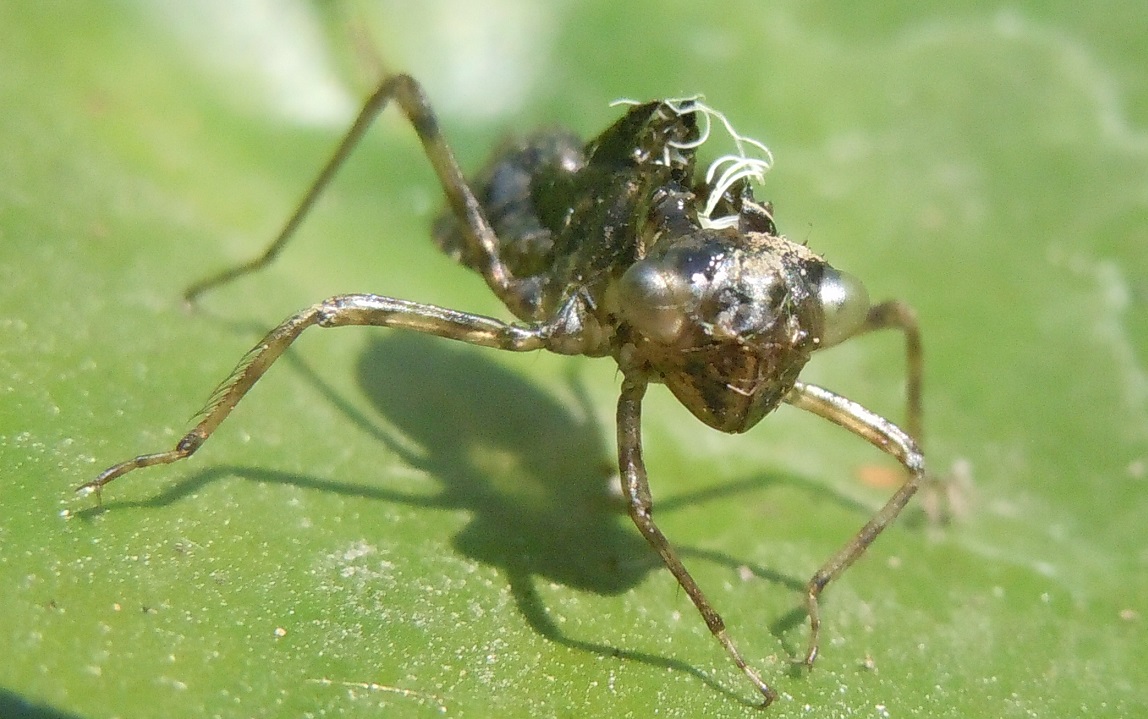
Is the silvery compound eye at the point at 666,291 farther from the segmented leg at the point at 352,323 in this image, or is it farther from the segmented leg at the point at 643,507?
the segmented leg at the point at 352,323

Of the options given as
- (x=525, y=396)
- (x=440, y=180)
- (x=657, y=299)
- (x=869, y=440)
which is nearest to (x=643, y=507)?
(x=657, y=299)

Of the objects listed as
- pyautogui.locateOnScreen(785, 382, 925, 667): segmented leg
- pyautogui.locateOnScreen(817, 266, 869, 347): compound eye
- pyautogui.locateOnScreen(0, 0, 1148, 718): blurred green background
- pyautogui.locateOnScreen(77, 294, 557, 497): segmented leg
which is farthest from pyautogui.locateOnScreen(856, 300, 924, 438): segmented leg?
pyautogui.locateOnScreen(77, 294, 557, 497): segmented leg

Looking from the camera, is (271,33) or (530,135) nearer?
(530,135)

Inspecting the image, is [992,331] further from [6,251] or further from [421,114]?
[6,251]

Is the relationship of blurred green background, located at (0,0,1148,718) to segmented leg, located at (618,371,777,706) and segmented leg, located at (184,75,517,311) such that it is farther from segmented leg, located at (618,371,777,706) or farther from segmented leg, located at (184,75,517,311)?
segmented leg, located at (184,75,517,311)

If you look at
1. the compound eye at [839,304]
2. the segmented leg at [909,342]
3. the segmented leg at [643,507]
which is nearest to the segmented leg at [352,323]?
the segmented leg at [643,507]

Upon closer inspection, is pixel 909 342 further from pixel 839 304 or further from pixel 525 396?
pixel 525 396

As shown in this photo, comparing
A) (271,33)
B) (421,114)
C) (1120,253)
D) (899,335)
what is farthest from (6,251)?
(1120,253)
